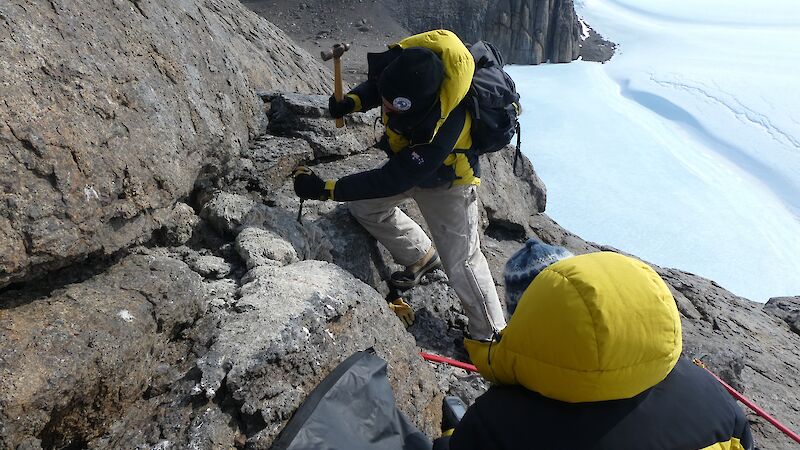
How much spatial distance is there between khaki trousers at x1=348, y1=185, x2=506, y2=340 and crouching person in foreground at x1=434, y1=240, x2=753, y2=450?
158 centimetres

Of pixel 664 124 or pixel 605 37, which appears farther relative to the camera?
pixel 605 37

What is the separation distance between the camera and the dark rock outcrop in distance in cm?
2267

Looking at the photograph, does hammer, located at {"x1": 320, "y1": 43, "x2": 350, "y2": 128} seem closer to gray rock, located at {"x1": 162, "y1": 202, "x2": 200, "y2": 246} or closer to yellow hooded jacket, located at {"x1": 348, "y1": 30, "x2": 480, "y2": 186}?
yellow hooded jacket, located at {"x1": 348, "y1": 30, "x2": 480, "y2": 186}

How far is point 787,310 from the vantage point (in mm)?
6086

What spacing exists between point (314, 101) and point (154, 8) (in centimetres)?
122

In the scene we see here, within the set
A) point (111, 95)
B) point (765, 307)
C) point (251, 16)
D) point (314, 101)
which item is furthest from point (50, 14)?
point (765, 307)

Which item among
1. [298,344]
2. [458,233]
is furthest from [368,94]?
[298,344]

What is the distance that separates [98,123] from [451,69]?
4.55 ft

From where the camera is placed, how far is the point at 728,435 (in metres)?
1.32

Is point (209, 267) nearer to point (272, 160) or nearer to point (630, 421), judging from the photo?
point (272, 160)

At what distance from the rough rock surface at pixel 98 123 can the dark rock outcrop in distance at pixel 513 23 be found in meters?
20.3

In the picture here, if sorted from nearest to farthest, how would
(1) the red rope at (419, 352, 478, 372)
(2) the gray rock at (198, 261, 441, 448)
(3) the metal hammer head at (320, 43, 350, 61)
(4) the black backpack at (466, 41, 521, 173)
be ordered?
(2) the gray rock at (198, 261, 441, 448) < (4) the black backpack at (466, 41, 521, 173) < (1) the red rope at (419, 352, 478, 372) < (3) the metal hammer head at (320, 43, 350, 61)

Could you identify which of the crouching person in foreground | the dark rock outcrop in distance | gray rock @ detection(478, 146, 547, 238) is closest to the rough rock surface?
the crouching person in foreground

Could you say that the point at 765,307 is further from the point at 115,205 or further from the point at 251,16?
the point at 115,205
